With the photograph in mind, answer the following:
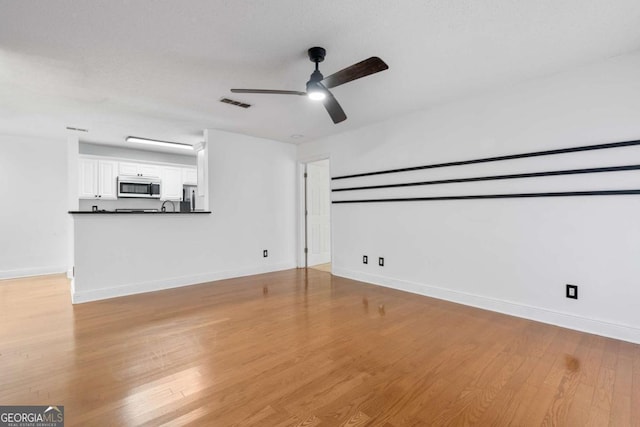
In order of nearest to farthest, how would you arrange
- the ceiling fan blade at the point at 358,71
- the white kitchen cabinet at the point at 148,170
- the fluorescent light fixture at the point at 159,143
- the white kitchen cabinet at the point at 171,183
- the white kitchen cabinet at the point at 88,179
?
the ceiling fan blade at the point at 358,71 → the fluorescent light fixture at the point at 159,143 → the white kitchen cabinet at the point at 88,179 → the white kitchen cabinet at the point at 148,170 → the white kitchen cabinet at the point at 171,183

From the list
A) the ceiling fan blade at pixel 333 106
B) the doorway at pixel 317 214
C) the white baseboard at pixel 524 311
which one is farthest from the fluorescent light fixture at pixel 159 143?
the white baseboard at pixel 524 311

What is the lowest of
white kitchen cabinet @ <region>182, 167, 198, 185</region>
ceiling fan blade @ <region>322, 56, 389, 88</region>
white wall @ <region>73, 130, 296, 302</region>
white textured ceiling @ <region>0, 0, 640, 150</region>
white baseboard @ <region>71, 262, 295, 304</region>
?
white baseboard @ <region>71, 262, 295, 304</region>

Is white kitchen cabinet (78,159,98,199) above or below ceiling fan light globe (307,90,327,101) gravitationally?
below

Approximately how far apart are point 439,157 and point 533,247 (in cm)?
140

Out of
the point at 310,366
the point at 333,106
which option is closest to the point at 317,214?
the point at 333,106

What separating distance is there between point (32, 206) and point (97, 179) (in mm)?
1035

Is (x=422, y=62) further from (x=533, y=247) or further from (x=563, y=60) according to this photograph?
(x=533, y=247)

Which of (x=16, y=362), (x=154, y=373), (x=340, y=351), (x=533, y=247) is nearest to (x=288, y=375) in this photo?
(x=340, y=351)

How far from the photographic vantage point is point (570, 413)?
1.55 m

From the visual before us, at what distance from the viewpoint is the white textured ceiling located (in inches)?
73.5

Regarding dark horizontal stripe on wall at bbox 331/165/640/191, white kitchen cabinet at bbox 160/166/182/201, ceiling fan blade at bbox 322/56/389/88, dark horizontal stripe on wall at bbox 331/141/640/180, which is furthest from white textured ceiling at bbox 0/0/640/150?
white kitchen cabinet at bbox 160/166/182/201

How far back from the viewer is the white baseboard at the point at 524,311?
242 centimetres

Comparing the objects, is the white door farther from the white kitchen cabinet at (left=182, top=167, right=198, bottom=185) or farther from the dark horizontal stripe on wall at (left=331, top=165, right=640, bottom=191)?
the white kitchen cabinet at (left=182, top=167, right=198, bottom=185)

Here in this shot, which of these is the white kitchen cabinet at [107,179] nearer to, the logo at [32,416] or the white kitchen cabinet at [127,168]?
the white kitchen cabinet at [127,168]
